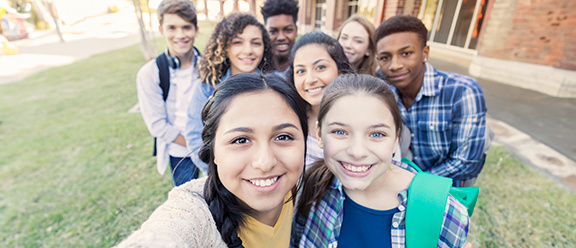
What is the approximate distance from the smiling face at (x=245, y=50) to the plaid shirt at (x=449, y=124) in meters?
1.32

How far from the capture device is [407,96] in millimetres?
2197

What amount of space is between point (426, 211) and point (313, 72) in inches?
43.6

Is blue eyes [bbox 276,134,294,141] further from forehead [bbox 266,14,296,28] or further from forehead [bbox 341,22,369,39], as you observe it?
forehead [bbox 266,14,296,28]

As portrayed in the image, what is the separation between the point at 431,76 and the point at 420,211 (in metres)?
1.24

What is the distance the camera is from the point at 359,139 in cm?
122

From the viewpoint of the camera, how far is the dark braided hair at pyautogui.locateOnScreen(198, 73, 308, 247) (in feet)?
3.63

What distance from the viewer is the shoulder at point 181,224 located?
2.79ft

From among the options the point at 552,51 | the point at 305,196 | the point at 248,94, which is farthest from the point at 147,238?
the point at 552,51

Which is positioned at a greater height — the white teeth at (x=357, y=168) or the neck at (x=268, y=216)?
the white teeth at (x=357, y=168)

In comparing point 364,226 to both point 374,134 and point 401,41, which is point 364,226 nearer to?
point 374,134

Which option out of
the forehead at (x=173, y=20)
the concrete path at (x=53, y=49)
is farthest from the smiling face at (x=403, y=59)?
the concrete path at (x=53, y=49)

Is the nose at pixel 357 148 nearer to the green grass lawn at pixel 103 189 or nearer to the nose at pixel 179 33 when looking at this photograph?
the nose at pixel 179 33

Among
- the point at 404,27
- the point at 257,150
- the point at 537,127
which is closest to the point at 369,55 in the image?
the point at 404,27

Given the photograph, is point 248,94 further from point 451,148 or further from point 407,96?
point 451,148
